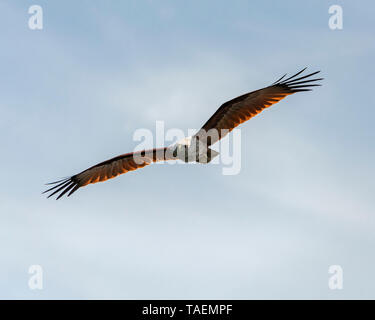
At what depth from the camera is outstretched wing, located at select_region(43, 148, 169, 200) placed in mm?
15016

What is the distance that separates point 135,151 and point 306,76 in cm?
528

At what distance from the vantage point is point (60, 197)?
1523 cm

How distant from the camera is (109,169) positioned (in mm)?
15664

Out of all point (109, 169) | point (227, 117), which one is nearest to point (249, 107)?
point (227, 117)

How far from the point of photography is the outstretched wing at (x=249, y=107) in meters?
13.6

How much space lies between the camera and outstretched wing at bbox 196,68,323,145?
44.5ft

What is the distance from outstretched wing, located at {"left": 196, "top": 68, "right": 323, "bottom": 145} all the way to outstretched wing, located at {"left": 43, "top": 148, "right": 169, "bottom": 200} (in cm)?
182

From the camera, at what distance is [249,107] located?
540 inches

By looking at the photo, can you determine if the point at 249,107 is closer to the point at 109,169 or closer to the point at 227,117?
the point at 227,117

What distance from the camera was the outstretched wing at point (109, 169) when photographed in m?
15.0

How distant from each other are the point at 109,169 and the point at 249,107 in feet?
15.8

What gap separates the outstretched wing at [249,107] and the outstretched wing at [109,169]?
5.98 ft
